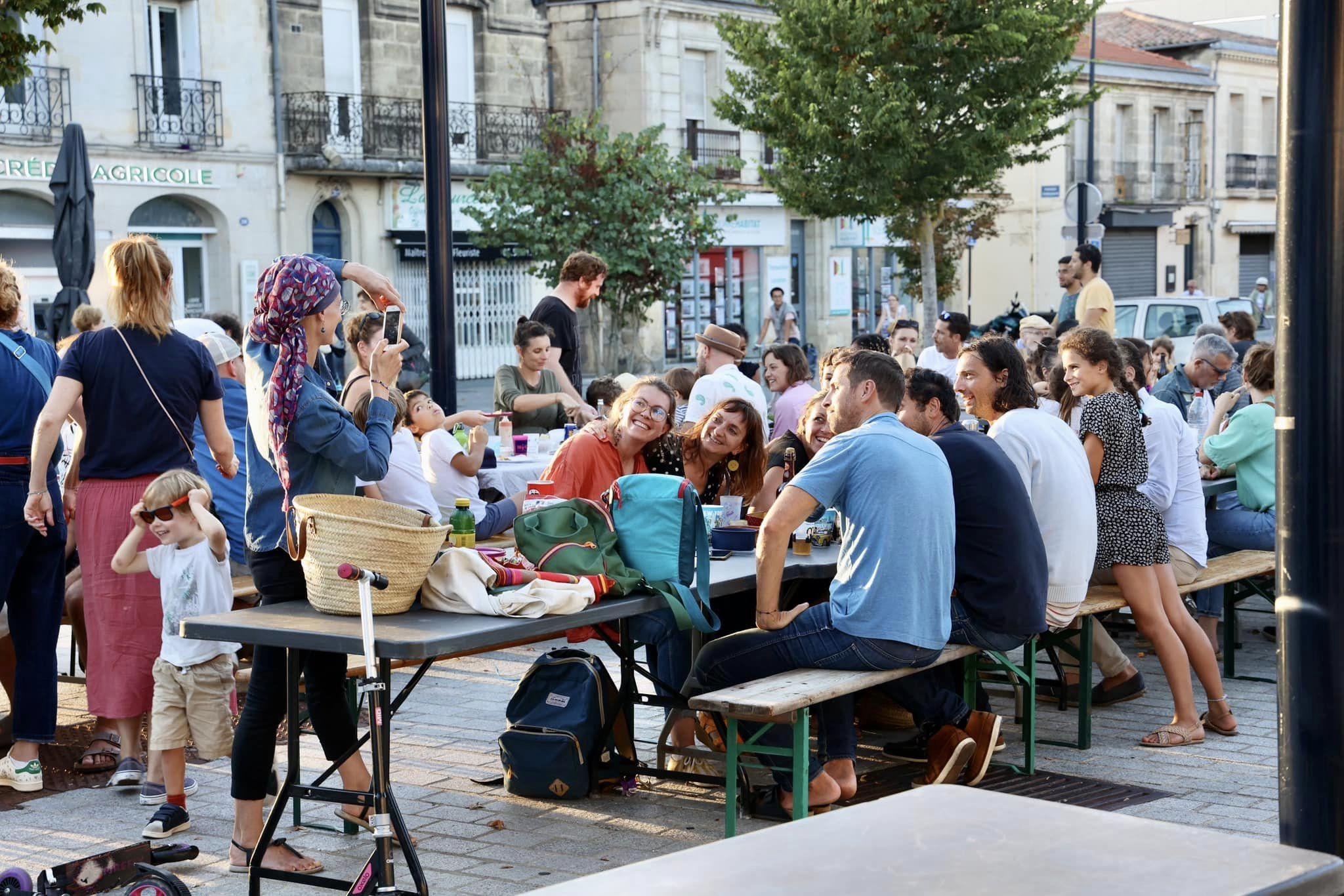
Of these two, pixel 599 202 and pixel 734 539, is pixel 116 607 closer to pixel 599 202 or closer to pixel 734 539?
pixel 734 539

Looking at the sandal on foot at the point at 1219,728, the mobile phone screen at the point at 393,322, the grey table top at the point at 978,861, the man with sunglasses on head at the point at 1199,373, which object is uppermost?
the mobile phone screen at the point at 393,322

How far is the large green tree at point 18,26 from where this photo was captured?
32.0 ft

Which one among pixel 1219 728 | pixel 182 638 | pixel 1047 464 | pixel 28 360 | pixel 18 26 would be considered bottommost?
pixel 1219 728

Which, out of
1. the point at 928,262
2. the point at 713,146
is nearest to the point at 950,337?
the point at 928,262

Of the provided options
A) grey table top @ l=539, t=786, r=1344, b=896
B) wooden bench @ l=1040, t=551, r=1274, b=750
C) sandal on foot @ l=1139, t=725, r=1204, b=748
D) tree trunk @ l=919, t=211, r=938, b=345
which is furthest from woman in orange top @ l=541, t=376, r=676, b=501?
tree trunk @ l=919, t=211, r=938, b=345

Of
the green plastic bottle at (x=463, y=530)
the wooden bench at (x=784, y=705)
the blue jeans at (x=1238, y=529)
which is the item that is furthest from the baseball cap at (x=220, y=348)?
the blue jeans at (x=1238, y=529)

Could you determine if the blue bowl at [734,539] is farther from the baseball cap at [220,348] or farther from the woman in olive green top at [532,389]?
the woman in olive green top at [532,389]

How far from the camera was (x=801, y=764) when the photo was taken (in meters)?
5.45

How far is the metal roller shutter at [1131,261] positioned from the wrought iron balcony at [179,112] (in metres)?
27.8

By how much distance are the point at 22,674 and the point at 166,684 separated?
1001 millimetres

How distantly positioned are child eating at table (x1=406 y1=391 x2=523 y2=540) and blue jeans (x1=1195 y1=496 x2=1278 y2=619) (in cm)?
372

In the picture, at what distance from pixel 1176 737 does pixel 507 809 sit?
9.39 ft

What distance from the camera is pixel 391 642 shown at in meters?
4.61

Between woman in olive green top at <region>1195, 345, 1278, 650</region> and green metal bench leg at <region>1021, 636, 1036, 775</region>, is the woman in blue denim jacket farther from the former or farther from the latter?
woman in olive green top at <region>1195, 345, 1278, 650</region>
